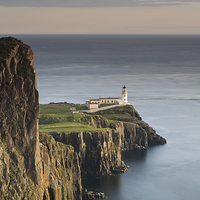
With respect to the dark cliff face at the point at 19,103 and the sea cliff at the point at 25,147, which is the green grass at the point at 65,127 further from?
the dark cliff face at the point at 19,103

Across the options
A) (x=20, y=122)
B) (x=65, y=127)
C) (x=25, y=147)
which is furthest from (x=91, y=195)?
Answer: (x=20, y=122)

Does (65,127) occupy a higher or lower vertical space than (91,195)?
higher

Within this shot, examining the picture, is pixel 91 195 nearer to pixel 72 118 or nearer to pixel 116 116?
pixel 72 118

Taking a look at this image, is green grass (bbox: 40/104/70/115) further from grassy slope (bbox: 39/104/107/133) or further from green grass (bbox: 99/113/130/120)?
green grass (bbox: 99/113/130/120)

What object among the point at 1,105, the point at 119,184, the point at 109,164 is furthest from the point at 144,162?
the point at 1,105

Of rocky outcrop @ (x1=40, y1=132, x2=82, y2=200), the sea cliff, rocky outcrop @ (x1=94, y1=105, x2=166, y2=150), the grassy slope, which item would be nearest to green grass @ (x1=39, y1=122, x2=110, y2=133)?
the grassy slope

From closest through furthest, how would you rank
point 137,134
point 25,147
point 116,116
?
point 25,147 < point 137,134 < point 116,116

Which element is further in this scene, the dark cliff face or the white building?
the white building

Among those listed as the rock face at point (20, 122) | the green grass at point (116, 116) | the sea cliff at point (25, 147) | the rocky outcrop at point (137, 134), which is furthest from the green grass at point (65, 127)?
the rock face at point (20, 122)
